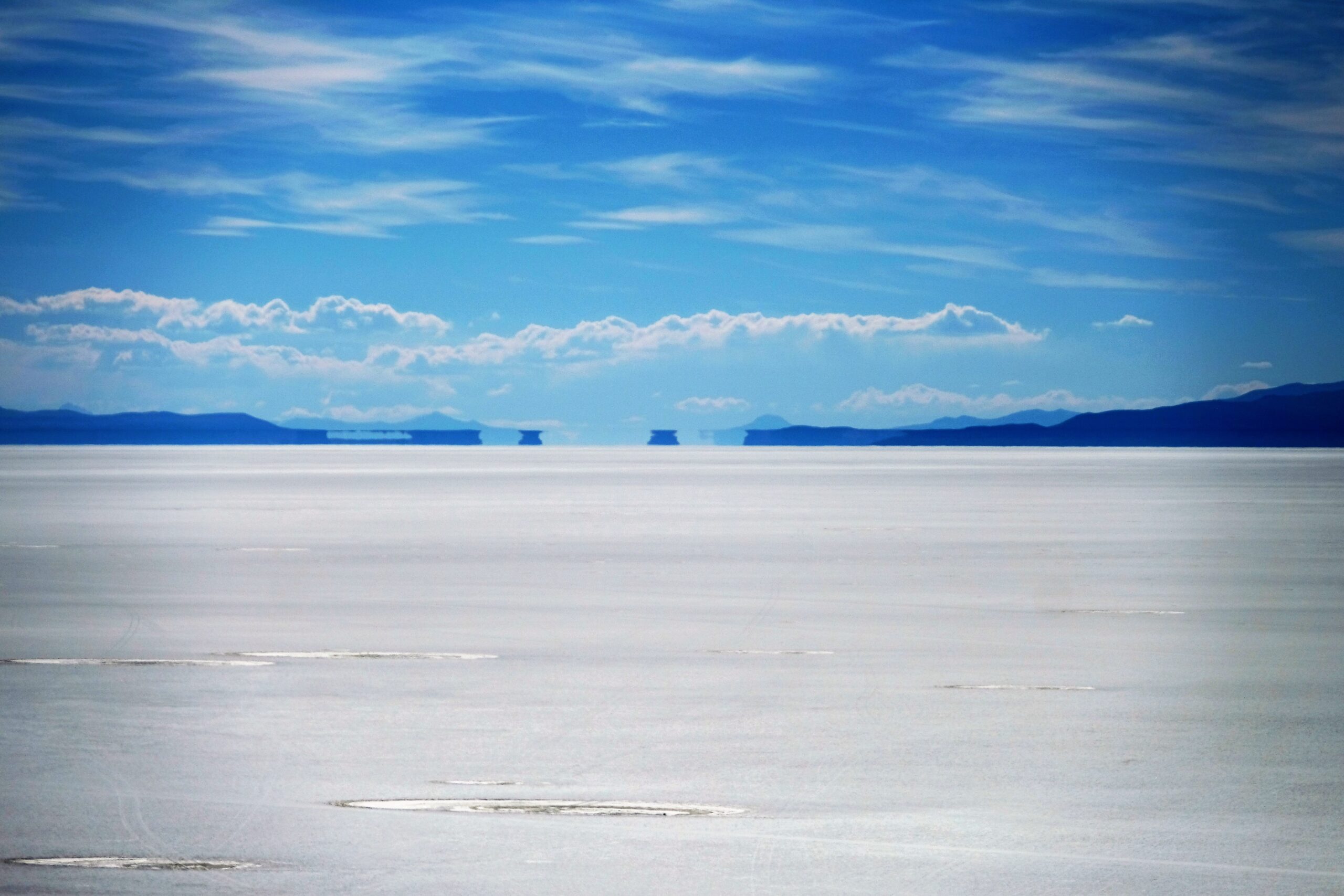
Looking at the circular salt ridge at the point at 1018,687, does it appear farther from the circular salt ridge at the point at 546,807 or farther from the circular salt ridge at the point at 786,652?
the circular salt ridge at the point at 546,807

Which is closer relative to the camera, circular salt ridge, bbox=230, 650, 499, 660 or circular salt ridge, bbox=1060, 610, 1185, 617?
circular salt ridge, bbox=230, 650, 499, 660

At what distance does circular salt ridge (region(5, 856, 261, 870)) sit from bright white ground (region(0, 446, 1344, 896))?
9 cm

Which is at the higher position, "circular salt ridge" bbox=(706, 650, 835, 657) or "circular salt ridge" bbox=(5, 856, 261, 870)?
"circular salt ridge" bbox=(706, 650, 835, 657)

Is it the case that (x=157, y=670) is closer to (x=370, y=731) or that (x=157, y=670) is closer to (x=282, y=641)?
(x=282, y=641)

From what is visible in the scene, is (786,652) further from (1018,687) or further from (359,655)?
(359,655)

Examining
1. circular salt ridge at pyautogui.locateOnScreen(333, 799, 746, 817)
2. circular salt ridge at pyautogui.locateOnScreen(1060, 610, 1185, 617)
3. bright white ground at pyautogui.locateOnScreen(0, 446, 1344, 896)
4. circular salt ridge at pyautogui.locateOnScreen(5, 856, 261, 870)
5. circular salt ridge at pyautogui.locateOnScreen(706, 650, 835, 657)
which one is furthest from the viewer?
circular salt ridge at pyautogui.locateOnScreen(1060, 610, 1185, 617)

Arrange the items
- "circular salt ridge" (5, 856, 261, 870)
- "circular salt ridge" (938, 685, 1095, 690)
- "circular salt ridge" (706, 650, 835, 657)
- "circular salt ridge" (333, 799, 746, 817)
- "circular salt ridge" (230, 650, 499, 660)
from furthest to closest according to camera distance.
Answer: "circular salt ridge" (706, 650, 835, 657) < "circular salt ridge" (230, 650, 499, 660) < "circular salt ridge" (938, 685, 1095, 690) < "circular salt ridge" (333, 799, 746, 817) < "circular salt ridge" (5, 856, 261, 870)

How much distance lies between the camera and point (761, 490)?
5800 centimetres

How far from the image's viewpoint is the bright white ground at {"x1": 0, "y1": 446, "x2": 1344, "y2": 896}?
276 inches

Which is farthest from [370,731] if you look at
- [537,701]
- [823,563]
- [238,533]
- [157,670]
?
[238,533]

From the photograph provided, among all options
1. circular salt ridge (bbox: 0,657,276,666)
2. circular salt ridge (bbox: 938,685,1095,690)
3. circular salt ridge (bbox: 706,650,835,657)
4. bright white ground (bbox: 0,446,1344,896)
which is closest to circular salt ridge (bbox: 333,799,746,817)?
bright white ground (bbox: 0,446,1344,896)

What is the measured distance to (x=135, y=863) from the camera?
6.91 metres

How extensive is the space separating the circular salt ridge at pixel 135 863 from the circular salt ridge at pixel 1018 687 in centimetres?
606

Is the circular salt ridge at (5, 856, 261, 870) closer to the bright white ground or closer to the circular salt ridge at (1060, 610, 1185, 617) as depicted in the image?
the bright white ground
